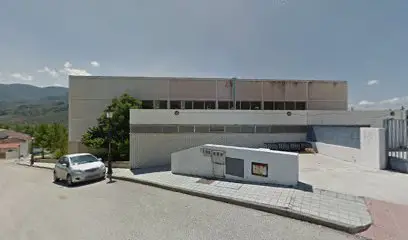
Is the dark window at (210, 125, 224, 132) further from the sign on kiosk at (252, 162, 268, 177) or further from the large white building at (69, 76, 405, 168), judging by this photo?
the sign on kiosk at (252, 162, 268, 177)

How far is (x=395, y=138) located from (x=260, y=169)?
21.7ft

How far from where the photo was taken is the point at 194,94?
2652 centimetres

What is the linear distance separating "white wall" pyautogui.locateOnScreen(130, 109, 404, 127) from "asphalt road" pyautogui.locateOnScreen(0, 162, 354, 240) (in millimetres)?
6518

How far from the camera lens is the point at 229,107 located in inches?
1058

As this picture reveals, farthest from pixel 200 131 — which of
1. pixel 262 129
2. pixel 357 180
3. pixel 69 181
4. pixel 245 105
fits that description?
pixel 245 105

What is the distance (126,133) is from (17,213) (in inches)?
546

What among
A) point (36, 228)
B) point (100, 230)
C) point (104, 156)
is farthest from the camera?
point (104, 156)

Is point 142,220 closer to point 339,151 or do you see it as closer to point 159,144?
point 159,144

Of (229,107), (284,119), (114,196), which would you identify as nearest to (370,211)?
(114,196)

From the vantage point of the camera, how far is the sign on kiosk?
377 inches

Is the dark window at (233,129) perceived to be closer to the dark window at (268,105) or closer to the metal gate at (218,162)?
the metal gate at (218,162)

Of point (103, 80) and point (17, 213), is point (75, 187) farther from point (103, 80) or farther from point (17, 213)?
point (103, 80)

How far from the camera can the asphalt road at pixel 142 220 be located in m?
5.59

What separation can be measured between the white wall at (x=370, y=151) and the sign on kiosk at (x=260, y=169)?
5.64m
